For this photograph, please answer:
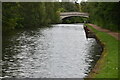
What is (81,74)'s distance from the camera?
615 inches

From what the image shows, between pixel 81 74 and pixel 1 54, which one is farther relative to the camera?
pixel 1 54

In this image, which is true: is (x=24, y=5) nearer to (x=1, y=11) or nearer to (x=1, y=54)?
(x=1, y=11)

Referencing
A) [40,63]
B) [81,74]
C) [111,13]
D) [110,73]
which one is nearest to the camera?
[110,73]

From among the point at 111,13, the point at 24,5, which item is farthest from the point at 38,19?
the point at 111,13

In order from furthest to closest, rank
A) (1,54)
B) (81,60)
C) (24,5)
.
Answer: (24,5) → (1,54) → (81,60)

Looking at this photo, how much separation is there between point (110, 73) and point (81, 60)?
23.7 feet

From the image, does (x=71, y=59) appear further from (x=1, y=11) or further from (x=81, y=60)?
(x=1, y=11)

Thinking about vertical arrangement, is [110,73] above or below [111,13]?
below

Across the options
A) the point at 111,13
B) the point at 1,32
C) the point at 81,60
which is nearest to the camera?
the point at 81,60

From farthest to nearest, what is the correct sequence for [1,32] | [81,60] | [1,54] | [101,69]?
[1,32]
[1,54]
[81,60]
[101,69]

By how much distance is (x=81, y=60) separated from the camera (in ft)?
67.3

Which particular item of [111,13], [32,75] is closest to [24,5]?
[111,13]

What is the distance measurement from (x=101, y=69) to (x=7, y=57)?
29.9ft

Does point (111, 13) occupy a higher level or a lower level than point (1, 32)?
higher
